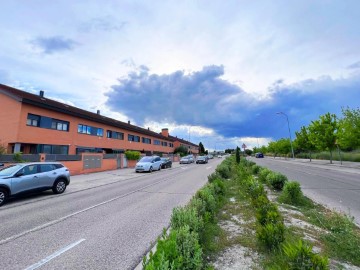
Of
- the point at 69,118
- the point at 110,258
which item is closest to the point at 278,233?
the point at 110,258

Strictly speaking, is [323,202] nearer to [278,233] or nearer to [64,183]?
[278,233]

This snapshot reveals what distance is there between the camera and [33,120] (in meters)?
22.1

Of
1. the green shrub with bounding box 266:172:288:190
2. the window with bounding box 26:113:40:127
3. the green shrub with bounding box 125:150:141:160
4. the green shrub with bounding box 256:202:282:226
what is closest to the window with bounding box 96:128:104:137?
the green shrub with bounding box 125:150:141:160

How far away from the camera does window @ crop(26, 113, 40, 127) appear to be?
21.5m

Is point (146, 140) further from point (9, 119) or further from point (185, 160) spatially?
point (9, 119)

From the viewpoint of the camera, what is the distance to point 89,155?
939 inches

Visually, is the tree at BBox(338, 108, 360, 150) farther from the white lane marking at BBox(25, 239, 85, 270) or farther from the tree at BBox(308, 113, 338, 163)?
the white lane marking at BBox(25, 239, 85, 270)

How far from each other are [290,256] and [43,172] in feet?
37.4

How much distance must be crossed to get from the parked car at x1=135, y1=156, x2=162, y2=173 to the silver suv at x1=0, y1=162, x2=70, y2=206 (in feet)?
43.8

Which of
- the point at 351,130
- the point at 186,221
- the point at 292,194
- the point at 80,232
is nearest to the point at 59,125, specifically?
the point at 80,232

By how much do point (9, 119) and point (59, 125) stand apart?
15.6 feet

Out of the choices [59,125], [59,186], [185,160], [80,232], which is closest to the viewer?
[80,232]

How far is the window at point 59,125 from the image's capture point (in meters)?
24.3

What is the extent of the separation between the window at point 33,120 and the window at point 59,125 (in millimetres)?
1695
